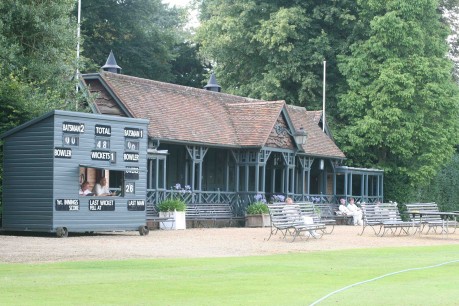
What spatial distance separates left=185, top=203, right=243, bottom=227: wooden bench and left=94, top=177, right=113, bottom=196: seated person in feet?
24.5

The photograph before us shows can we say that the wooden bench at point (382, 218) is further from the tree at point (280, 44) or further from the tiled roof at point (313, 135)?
the tree at point (280, 44)

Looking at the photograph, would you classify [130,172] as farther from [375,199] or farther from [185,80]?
[185,80]

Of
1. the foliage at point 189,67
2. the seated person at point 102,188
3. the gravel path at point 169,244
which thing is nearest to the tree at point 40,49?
the seated person at point 102,188

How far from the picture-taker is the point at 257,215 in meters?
36.5

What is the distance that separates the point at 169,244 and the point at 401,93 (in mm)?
25230

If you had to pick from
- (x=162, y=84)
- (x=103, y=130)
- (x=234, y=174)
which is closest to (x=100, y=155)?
(x=103, y=130)

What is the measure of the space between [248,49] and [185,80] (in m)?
9.05

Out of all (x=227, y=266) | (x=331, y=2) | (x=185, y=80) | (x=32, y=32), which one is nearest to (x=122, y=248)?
(x=227, y=266)

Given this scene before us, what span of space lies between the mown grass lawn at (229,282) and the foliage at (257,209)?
54.4ft

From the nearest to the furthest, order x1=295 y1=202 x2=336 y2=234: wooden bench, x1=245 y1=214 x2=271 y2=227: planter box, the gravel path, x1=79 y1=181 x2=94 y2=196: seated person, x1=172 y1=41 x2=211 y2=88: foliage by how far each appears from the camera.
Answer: the gravel path, x1=79 y1=181 x2=94 y2=196: seated person, x1=295 y1=202 x2=336 y2=234: wooden bench, x1=245 y1=214 x2=271 y2=227: planter box, x1=172 y1=41 x2=211 y2=88: foliage

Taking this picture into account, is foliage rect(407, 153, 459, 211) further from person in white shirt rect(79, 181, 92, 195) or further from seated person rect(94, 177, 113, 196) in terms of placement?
person in white shirt rect(79, 181, 92, 195)

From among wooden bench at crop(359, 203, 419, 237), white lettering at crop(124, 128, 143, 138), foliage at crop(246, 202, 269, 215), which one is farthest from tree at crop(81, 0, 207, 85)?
wooden bench at crop(359, 203, 419, 237)

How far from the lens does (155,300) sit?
12.0 meters

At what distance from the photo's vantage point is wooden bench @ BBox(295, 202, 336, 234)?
29328 mm
